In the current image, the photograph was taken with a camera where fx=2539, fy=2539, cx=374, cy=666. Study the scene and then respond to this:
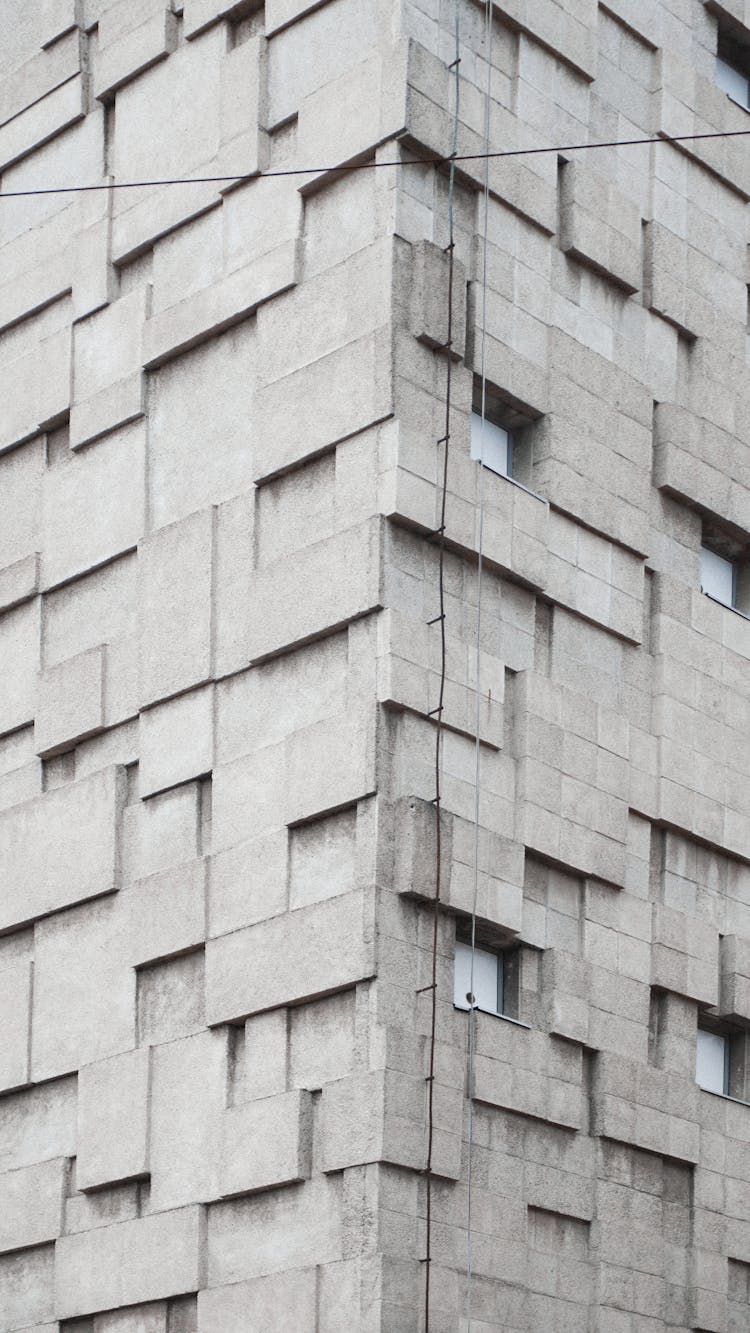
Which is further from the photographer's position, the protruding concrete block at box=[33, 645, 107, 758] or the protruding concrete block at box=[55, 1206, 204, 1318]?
the protruding concrete block at box=[33, 645, 107, 758]

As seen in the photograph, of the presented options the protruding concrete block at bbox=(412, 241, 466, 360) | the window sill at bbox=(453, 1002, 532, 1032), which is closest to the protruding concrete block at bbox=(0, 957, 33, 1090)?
the window sill at bbox=(453, 1002, 532, 1032)

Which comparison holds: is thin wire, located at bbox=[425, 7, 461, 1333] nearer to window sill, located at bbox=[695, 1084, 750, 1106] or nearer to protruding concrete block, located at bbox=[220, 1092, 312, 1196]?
protruding concrete block, located at bbox=[220, 1092, 312, 1196]

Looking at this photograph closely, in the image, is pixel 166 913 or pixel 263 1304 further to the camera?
pixel 166 913

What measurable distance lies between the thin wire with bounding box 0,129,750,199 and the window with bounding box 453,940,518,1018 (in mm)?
8209

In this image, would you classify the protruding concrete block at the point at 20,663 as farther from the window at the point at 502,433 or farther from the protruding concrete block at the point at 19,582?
the window at the point at 502,433

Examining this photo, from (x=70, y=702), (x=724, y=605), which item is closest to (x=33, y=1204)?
(x=70, y=702)

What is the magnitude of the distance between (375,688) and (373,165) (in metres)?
5.78

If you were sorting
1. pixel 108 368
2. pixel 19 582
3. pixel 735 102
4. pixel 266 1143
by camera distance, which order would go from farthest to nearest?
pixel 735 102, pixel 19 582, pixel 108 368, pixel 266 1143

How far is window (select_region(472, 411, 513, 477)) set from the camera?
27.2m

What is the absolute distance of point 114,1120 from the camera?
2622 centimetres

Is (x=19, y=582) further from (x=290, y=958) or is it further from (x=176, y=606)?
(x=290, y=958)

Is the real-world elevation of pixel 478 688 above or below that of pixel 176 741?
above

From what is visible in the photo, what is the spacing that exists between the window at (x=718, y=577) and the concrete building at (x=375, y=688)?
6 centimetres

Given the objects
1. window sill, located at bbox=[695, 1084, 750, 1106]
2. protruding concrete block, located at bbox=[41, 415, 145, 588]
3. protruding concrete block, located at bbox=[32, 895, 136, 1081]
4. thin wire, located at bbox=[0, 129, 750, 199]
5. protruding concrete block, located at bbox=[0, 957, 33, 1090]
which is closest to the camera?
protruding concrete block, located at bbox=[32, 895, 136, 1081]
